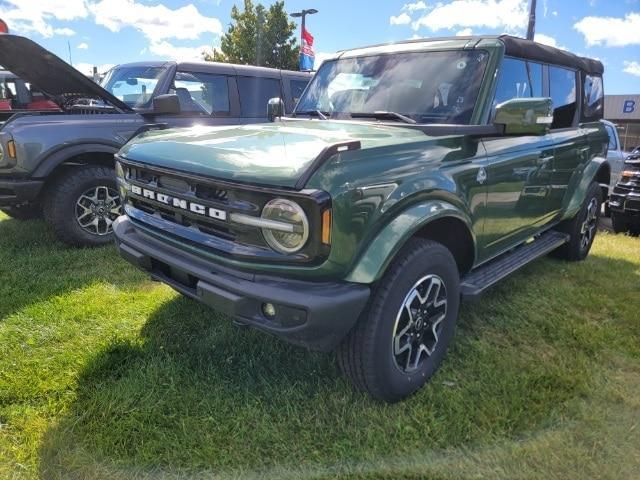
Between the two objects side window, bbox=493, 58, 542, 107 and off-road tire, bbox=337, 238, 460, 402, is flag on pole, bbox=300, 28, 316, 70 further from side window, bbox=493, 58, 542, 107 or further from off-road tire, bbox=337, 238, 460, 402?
off-road tire, bbox=337, 238, 460, 402

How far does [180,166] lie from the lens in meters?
2.41

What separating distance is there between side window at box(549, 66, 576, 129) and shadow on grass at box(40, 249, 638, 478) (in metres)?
1.82

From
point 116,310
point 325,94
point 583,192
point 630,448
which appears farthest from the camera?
point 583,192

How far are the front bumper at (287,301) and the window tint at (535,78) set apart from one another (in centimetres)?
245

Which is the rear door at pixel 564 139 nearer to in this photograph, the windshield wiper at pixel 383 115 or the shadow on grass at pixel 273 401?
the shadow on grass at pixel 273 401

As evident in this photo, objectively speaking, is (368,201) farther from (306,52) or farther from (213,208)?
(306,52)

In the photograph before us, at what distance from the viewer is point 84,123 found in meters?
4.73

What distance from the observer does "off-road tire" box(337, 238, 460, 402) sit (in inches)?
90.6

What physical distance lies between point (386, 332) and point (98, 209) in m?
3.69

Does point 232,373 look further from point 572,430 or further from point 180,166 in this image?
point 572,430

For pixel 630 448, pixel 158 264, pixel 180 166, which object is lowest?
pixel 630 448

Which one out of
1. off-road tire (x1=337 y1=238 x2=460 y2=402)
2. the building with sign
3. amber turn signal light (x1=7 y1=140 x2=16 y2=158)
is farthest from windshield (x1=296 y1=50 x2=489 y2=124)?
the building with sign

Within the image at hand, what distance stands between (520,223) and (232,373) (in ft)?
7.32

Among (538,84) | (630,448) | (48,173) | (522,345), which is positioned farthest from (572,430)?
(48,173)
